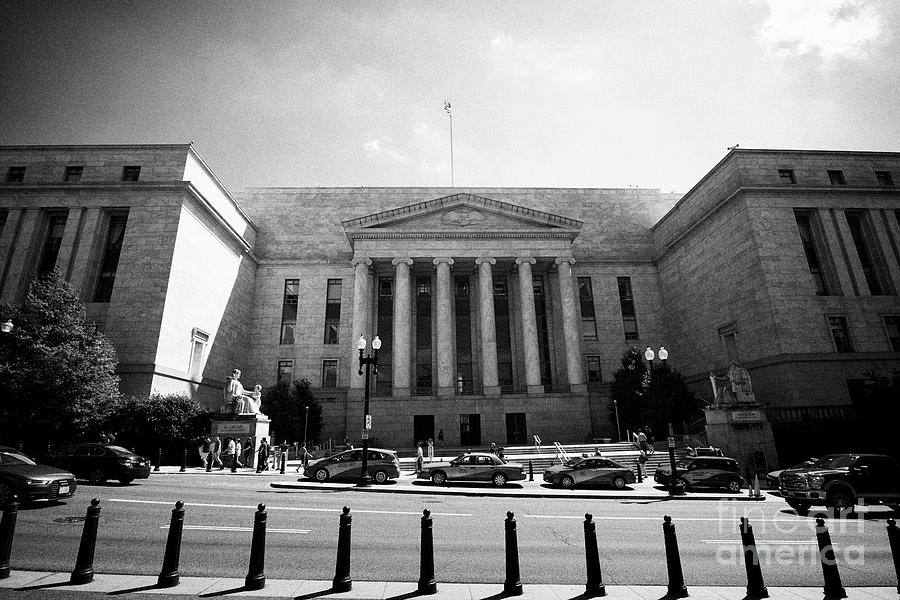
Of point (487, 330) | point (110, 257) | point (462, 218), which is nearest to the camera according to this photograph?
point (110, 257)

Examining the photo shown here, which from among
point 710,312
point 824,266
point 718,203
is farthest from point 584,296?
point 824,266

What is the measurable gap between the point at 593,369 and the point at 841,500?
32.9m

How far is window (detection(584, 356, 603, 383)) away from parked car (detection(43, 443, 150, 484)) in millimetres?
39277

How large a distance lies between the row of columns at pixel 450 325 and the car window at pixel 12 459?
2727 centimetres

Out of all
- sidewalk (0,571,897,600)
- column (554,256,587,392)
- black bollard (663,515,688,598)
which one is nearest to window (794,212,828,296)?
column (554,256,587,392)

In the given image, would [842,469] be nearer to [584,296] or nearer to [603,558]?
[603,558]

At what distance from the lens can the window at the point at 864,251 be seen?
35581mm

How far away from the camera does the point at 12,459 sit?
13242 millimetres

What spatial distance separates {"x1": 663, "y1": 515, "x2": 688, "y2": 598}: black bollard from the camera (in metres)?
6.42

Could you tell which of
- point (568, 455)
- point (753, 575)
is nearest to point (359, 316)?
point (568, 455)

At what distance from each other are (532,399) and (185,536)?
110 feet

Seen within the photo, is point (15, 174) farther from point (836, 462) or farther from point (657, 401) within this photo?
point (836, 462)

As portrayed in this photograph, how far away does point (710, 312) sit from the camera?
133ft

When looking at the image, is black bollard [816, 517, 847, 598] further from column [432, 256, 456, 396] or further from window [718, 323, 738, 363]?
window [718, 323, 738, 363]
